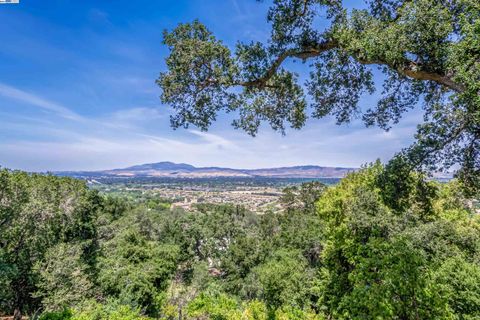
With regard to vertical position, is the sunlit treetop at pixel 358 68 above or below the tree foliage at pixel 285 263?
above

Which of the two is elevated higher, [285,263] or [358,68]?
[358,68]

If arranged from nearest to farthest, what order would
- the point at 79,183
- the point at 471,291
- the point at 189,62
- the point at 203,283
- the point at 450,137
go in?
the point at 450,137 < the point at 189,62 < the point at 471,291 < the point at 79,183 < the point at 203,283

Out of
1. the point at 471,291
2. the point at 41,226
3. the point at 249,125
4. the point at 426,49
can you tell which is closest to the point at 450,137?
the point at 426,49

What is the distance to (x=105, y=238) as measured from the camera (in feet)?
87.0

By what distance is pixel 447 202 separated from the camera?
15258 millimetres

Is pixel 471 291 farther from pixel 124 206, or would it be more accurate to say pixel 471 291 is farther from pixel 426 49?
pixel 124 206

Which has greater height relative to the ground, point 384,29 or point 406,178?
point 384,29

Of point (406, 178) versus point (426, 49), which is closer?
point (426, 49)

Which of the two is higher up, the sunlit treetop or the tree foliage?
Answer: the sunlit treetop

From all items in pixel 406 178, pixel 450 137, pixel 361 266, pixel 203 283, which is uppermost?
pixel 450 137

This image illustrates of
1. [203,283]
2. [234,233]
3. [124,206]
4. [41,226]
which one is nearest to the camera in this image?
[41,226]

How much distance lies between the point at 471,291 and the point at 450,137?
837 centimetres

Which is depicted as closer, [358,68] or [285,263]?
[358,68]

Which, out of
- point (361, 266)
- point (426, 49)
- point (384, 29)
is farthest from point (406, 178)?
point (361, 266)
